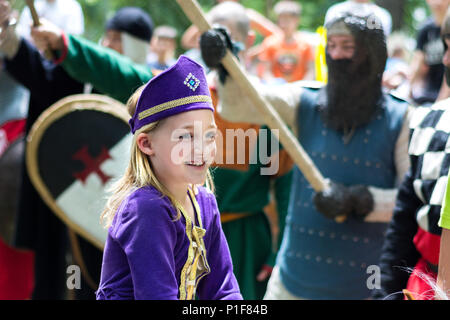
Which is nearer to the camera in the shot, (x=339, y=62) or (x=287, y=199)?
(x=339, y=62)

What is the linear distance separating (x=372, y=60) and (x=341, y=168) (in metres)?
0.48

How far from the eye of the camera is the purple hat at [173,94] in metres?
1.76

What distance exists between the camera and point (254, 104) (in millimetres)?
3035

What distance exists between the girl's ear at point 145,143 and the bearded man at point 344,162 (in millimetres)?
1313

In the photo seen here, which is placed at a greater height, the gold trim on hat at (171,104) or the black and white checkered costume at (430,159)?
the gold trim on hat at (171,104)

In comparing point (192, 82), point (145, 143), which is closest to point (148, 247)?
point (145, 143)

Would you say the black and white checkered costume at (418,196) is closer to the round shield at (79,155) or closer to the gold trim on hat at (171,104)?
the gold trim on hat at (171,104)

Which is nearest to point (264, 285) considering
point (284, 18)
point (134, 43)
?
point (134, 43)

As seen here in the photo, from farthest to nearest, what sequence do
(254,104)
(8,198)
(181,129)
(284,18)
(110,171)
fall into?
1. (284,18)
2. (8,198)
3. (110,171)
4. (254,104)
5. (181,129)

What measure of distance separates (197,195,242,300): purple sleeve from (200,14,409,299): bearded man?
119 centimetres

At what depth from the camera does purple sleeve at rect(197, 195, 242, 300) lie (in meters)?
1.88

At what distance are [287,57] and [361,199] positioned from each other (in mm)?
3471

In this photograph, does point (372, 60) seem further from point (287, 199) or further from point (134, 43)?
point (134, 43)

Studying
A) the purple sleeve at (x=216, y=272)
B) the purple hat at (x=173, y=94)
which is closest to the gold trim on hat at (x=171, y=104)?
the purple hat at (x=173, y=94)
